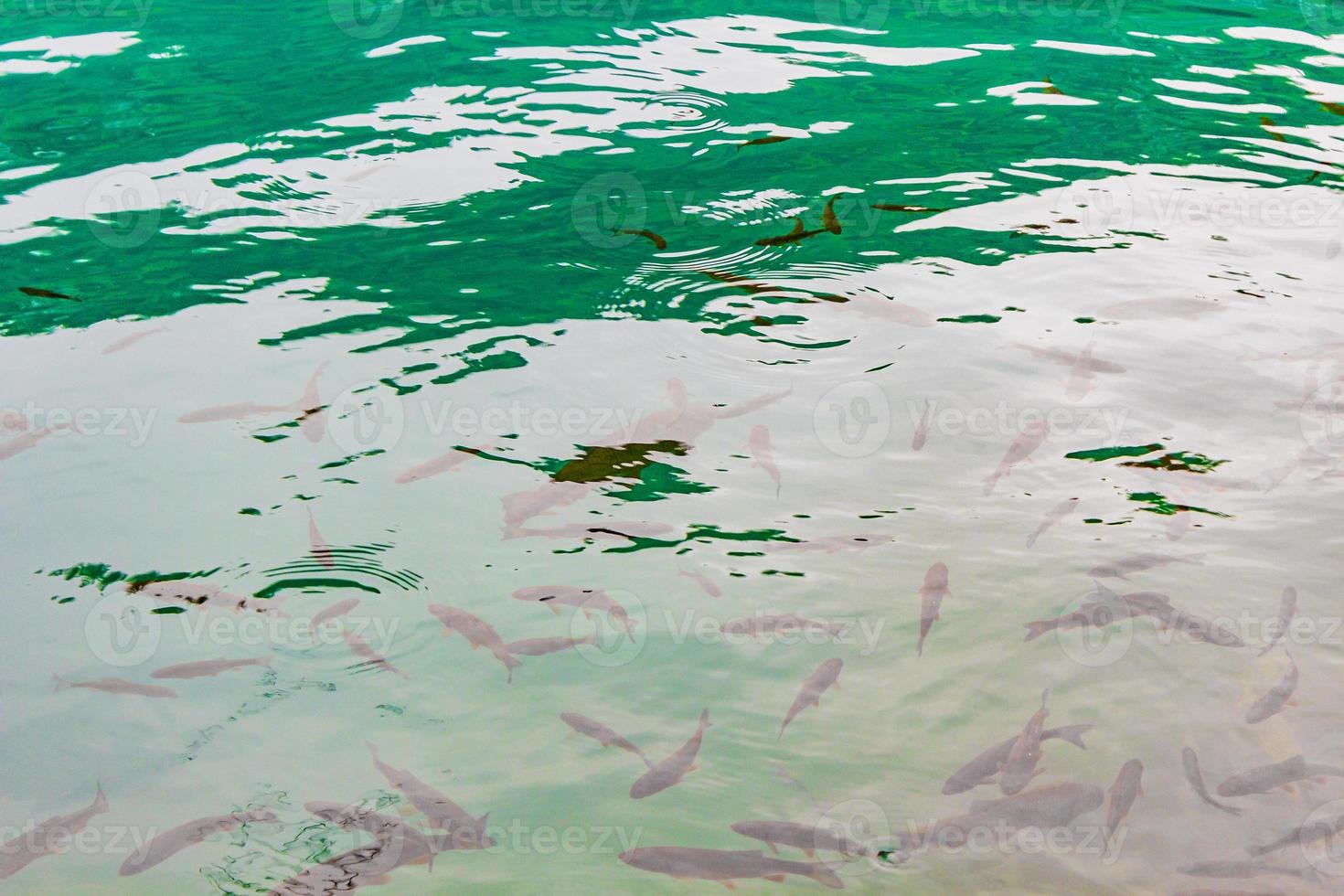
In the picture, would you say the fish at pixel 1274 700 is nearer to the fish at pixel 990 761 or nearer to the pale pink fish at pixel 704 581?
the fish at pixel 990 761

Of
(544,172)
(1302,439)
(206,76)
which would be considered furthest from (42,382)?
(1302,439)

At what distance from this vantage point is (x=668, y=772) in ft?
8.27

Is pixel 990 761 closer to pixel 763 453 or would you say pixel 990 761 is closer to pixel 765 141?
pixel 763 453

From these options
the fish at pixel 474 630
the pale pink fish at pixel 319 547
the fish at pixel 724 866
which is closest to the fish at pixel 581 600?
the fish at pixel 474 630

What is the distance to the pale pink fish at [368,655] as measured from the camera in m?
2.83

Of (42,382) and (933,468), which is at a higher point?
(42,382)

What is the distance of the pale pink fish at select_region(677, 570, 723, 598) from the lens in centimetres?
303

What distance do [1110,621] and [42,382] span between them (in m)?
4.03

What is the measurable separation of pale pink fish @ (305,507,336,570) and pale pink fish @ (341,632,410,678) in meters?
0.33

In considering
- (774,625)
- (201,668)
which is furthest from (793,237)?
(201,668)

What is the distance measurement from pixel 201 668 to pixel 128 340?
6.64ft

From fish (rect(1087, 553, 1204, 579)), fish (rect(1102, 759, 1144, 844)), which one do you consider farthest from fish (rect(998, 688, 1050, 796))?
fish (rect(1087, 553, 1204, 579))

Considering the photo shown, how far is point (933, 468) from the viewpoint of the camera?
3.52 m

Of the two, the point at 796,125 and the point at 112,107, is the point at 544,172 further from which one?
the point at 112,107
